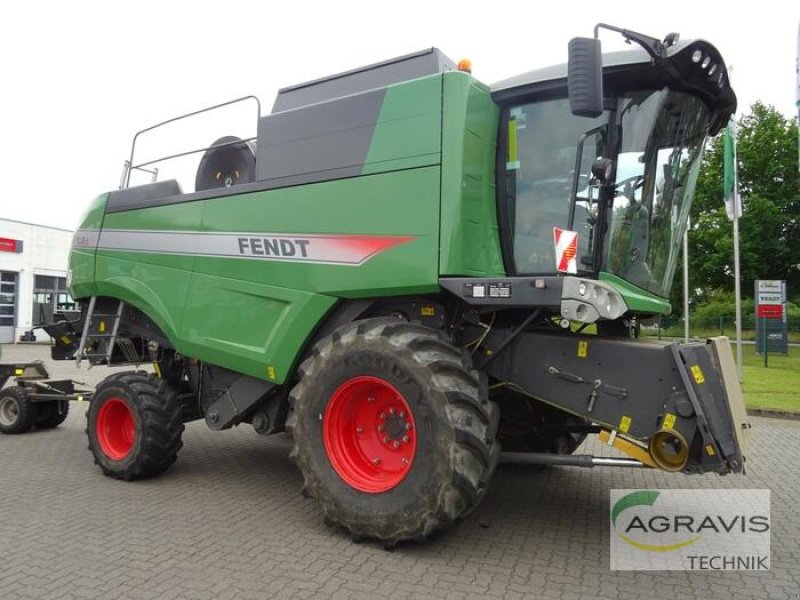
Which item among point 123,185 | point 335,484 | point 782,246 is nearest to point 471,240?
point 335,484

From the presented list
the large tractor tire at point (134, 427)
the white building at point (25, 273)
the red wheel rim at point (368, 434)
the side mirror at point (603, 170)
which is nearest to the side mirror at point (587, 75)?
the side mirror at point (603, 170)

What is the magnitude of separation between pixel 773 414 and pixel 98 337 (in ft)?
33.4

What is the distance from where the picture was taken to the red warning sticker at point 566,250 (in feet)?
12.8

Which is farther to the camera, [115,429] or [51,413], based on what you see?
[51,413]

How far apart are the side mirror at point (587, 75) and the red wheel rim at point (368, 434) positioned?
2111mm

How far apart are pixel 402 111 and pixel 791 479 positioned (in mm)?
5133

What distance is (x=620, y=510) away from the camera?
16.0ft

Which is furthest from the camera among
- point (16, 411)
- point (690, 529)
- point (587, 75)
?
point (16, 411)

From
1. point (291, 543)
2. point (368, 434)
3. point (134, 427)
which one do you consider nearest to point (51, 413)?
point (134, 427)

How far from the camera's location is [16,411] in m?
7.98

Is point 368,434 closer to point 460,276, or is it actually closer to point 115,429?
point 460,276

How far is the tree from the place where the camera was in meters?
24.2

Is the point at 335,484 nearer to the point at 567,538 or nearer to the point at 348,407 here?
the point at 348,407

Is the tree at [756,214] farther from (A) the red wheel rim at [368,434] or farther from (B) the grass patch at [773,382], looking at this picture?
(A) the red wheel rim at [368,434]
